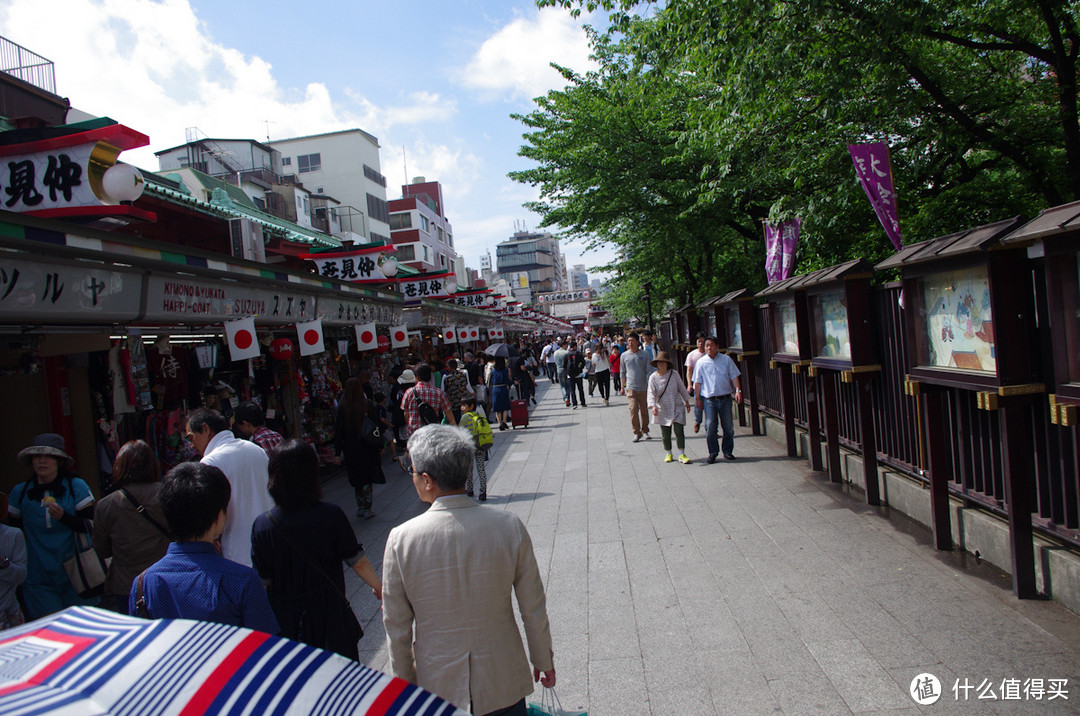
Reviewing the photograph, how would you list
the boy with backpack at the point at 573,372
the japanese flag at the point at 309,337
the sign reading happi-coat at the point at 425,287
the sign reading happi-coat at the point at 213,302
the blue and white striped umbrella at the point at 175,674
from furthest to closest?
1. the boy with backpack at the point at 573,372
2. the sign reading happi-coat at the point at 425,287
3. the japanese flag at the point at 309,337
4. the sign reading happi-coat at the point at 213,302
5. the blue and white striped umbrella at the point at 175,674

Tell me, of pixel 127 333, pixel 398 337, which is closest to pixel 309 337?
pixel 127 333

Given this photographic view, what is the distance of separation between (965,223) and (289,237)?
11.6 m

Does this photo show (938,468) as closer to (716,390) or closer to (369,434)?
(716,390)

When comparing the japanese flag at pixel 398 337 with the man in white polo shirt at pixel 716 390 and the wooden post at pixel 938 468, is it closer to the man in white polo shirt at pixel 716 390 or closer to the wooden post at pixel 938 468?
the man in white polo shirt at pixel 716 390

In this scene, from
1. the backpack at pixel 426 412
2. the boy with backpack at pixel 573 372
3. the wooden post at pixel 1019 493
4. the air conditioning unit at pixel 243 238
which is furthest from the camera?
the boy with backpack at pixel 573 372

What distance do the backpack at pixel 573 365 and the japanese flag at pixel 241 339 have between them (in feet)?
39.3

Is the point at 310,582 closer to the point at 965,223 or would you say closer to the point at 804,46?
the point at 804,46

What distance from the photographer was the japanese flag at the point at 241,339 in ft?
24.3

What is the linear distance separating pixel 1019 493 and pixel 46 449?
613cm

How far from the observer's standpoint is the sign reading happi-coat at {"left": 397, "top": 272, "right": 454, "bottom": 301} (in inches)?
640

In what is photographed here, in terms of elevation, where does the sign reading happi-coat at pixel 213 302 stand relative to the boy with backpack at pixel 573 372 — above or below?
above

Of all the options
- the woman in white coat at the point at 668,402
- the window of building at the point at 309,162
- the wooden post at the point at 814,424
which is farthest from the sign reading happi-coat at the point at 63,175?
the window of building at the point at 309,162

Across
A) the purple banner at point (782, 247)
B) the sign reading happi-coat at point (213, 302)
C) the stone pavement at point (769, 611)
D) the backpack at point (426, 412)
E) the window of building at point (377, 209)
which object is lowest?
the stone pavement at point (769, 611)

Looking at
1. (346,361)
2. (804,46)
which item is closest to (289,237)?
(346,361)
